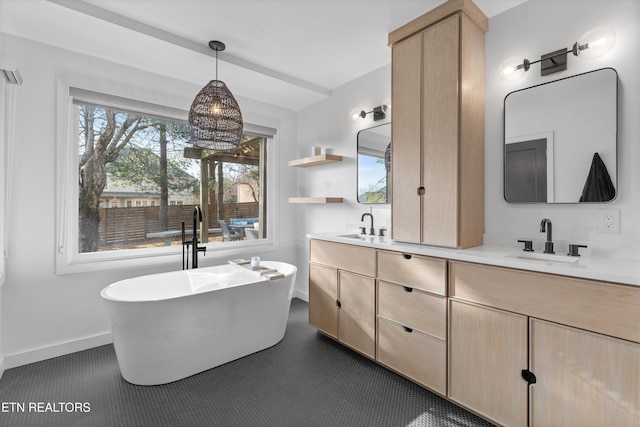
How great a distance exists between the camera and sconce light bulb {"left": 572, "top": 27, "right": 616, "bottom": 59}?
1.67 m

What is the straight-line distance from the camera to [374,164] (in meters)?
3.05

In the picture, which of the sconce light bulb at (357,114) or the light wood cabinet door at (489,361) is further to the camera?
the sconce light bulb at (357,114)

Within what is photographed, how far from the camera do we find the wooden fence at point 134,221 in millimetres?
2852

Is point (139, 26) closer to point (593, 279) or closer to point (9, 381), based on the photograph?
point (9, 381)

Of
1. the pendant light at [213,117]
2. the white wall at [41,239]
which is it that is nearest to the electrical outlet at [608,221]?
the pendant light at [213,117]

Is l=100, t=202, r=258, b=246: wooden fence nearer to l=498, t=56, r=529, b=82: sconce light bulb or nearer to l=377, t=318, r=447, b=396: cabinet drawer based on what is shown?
l=377, t=318, r=447, b=396: cabinet drawer

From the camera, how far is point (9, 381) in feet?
7.01

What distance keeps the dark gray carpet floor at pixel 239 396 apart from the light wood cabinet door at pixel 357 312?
16cm

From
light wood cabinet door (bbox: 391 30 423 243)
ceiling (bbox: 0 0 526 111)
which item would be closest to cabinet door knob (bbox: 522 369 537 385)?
light wood cabinet door (bbox: 391 30 423 243)

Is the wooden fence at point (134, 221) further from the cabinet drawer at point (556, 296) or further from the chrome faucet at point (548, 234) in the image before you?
the chrome faucet at point (548, 234)

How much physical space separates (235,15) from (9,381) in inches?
121

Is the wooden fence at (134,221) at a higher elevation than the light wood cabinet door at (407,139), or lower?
lower

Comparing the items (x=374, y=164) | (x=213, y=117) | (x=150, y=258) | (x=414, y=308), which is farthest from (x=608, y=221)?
(x=150, y=258)

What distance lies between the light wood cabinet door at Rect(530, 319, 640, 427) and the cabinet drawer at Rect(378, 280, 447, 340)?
0.49m
